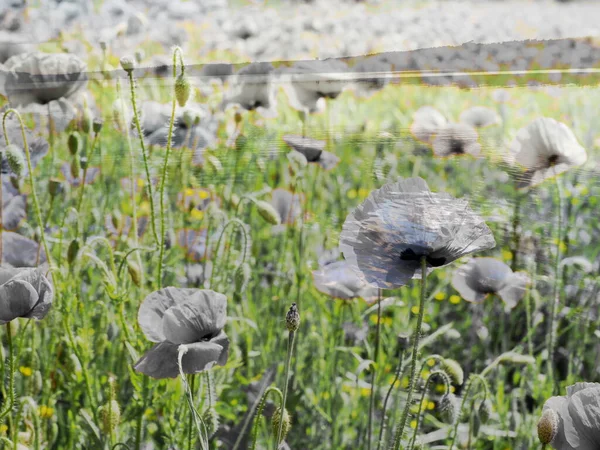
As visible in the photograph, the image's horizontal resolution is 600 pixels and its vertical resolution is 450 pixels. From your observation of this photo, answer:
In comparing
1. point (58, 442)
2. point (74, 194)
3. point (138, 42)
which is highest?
point (138, 42)

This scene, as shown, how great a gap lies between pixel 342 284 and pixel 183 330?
0.93 feet

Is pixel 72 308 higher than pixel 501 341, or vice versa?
pixel 72 308

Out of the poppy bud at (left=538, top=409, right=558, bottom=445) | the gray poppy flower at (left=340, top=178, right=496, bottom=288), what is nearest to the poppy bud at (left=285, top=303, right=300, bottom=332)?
the gray poppy flower at (left=340, top=178, right=496, bottom=288)

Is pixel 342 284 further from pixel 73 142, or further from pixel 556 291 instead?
pixel 73 142

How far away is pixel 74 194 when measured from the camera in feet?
3.63

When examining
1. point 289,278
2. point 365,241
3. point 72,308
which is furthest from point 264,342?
point 365,241

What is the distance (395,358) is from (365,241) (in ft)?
1.89

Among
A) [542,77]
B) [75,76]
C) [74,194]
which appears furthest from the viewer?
[74,194]

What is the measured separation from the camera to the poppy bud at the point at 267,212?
37.7 inches

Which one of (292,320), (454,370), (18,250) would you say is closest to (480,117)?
(454,370)

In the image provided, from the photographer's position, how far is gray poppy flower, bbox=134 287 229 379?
667 mm

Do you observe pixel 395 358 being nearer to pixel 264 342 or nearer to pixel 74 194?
pixel 264 342

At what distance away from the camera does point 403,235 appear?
2.05 ft

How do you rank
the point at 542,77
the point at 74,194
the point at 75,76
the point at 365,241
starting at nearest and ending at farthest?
the point at 365,241 → the point at 542,77 → the point at 75,76 → the point at 74,194
